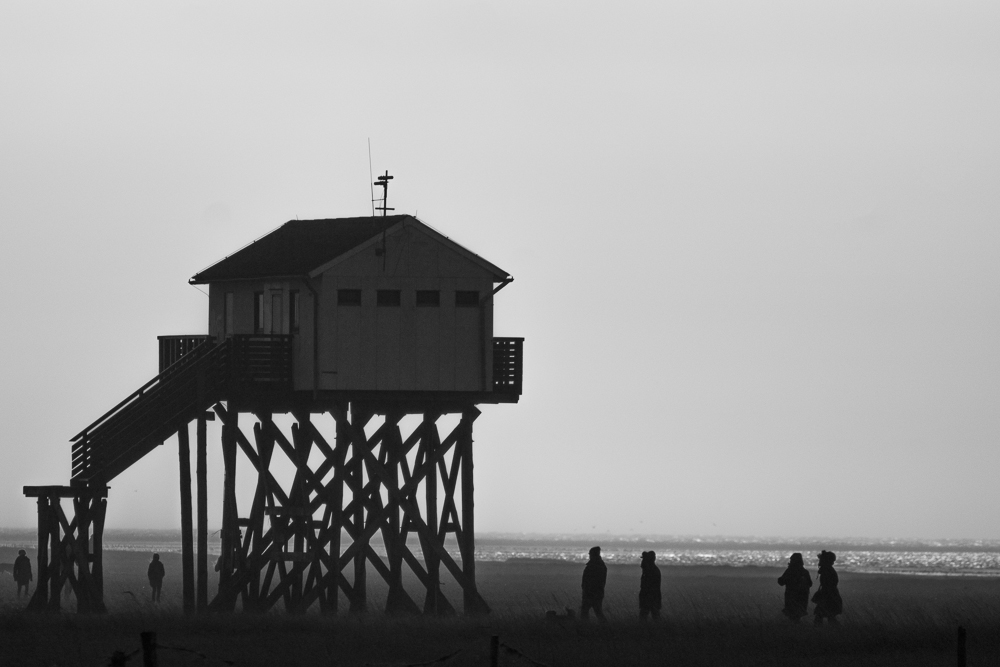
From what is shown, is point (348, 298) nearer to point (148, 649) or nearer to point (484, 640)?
point (484, 640)

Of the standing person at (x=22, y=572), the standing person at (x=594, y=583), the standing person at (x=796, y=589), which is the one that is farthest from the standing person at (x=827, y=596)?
the standing person at (x=22, y=572)

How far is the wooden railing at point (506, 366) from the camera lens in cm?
3912

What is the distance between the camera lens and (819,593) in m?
31.0

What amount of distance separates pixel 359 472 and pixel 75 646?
42.6ft

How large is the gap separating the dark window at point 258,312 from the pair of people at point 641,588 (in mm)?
10149

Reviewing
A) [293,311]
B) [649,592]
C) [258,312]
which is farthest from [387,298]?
[649,592]

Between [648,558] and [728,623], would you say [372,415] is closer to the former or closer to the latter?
[648,558]

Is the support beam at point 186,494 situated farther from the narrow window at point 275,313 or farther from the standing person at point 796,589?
the standing person at point 796,589

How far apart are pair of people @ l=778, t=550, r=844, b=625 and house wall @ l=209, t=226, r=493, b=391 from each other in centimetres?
943

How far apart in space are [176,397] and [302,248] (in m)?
4.42

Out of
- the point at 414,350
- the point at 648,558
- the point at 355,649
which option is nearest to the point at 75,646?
the point at 355,649

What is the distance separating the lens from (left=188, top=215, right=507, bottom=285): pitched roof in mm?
38312

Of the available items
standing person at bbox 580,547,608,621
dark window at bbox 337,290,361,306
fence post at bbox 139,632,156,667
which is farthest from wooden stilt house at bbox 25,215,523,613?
fence post at bbox 139,632,156,667

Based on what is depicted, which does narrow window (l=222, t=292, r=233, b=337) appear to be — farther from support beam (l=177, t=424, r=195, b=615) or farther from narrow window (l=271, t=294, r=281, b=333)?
support beam (l=177, t=424, r=195, b=615)
